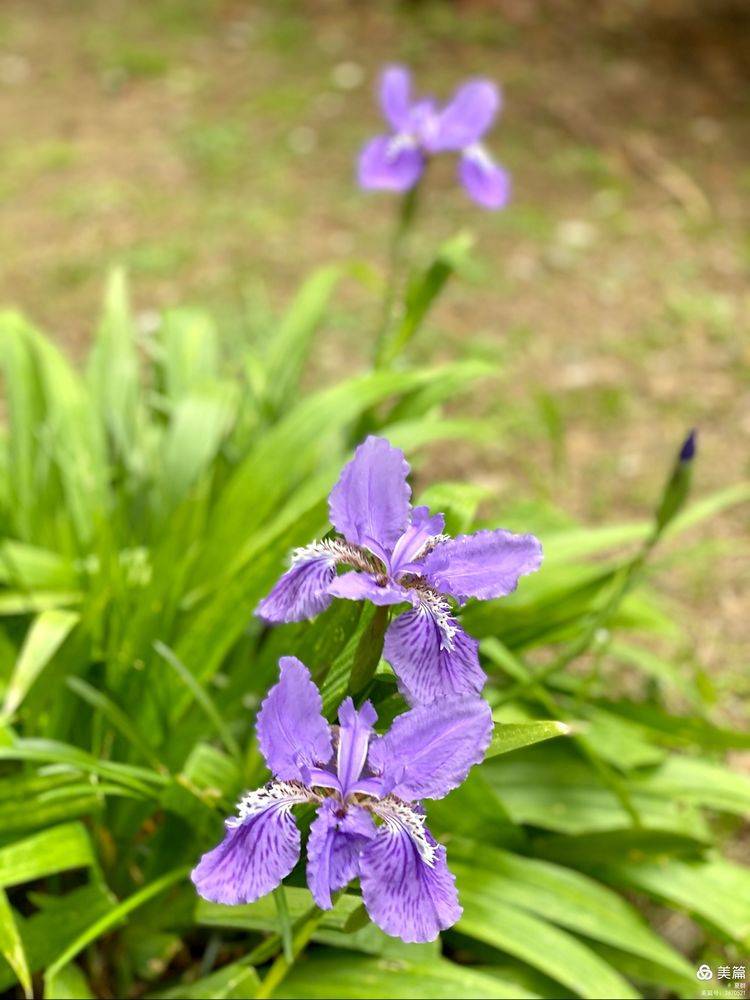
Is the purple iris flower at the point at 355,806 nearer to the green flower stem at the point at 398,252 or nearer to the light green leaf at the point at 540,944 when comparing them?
the light green leaf at the point at 540,944

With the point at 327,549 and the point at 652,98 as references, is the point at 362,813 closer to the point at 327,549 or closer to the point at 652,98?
the point at 327,549

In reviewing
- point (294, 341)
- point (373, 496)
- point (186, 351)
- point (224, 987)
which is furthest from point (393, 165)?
point (224, 987)

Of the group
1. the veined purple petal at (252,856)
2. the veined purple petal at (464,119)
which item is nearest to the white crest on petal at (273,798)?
the veined purple petal at (252,856)

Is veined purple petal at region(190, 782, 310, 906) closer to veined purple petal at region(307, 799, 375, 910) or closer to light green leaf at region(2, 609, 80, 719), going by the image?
veined purple petal at region(307, 799, 375, 910)

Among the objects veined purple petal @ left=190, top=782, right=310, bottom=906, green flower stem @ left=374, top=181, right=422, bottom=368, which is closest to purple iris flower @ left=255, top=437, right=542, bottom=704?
veined purple petal @ left=190, top=782, right=310, bottom=906

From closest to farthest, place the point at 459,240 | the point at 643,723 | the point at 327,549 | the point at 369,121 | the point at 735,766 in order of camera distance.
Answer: the point at 327,549 < the point at 643,723 < the point at 459,240 < the point at 735,766 < the point at 369,121

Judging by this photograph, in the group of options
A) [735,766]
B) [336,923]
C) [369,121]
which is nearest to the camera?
[336,923]

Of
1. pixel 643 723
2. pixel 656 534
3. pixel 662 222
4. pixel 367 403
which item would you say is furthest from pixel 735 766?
pixel 662 222
